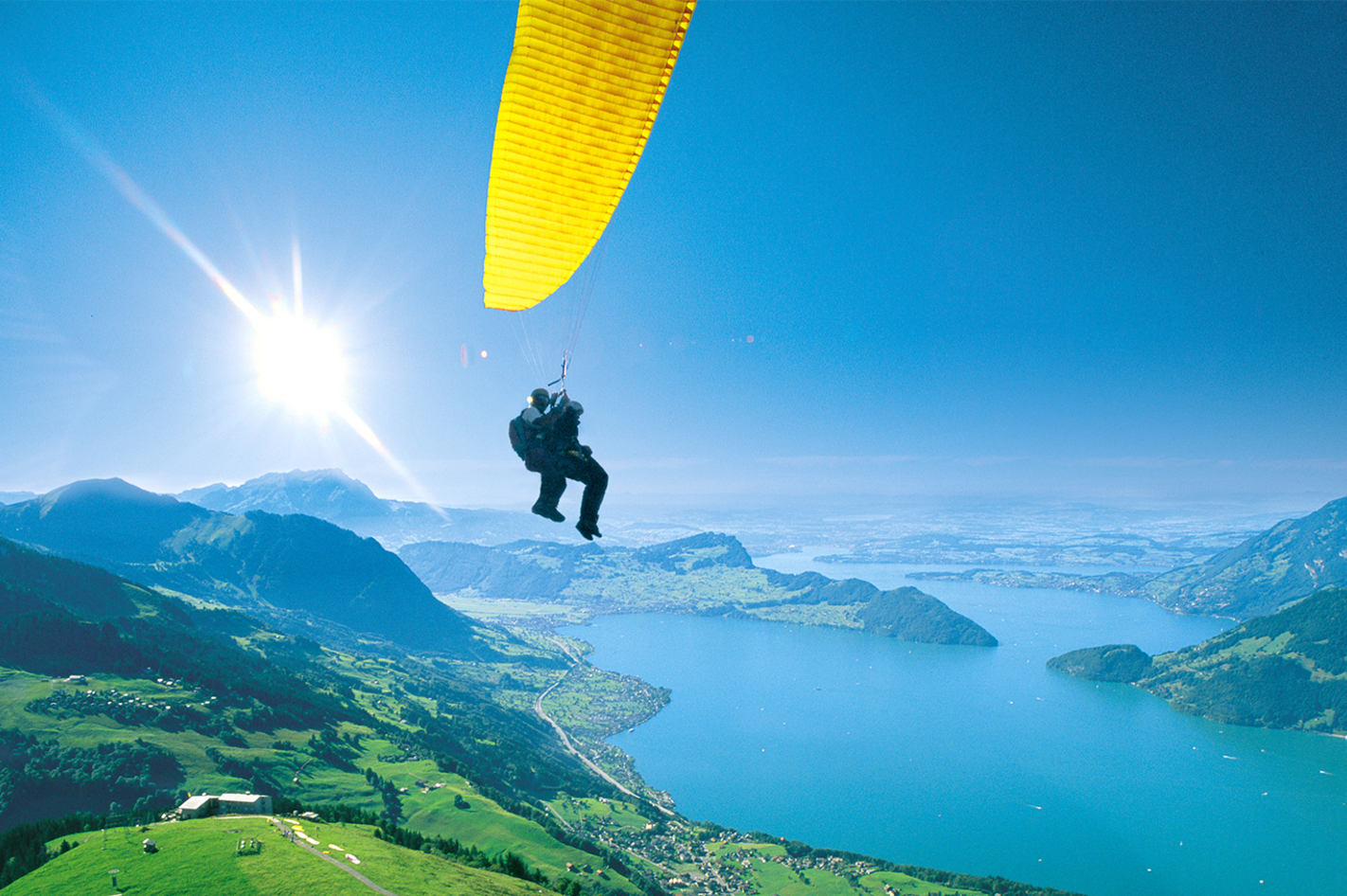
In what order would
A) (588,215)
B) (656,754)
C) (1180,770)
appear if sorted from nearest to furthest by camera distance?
(588,215)
(1180,770)
(656,754)

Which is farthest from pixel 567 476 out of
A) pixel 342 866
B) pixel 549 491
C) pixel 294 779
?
pixel 294 779

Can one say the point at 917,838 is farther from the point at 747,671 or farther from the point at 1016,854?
the point at 747,671

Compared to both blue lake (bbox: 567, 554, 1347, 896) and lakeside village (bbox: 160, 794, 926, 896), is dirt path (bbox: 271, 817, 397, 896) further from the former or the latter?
blue lake (bbox: 567, 554, 1347, 896)

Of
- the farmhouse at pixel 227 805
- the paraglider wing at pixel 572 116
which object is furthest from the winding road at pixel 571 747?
the paraglider wing at pixel 572 116

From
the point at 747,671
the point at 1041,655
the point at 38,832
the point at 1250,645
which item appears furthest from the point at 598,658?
the point at 1250,645

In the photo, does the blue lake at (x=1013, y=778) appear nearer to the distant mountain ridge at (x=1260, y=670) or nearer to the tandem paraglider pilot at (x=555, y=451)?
the distant mountain ridge at (x=1260, y=670)

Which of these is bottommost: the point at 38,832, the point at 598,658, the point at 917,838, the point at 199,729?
the point at 598,658

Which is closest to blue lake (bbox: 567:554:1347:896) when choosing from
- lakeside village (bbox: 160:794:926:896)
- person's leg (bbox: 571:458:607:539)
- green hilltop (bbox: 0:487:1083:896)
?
lakeside village (bbox: 160:794:926:896)
